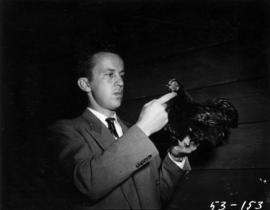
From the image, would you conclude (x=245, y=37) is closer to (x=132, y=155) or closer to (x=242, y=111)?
(x=242, y=111)

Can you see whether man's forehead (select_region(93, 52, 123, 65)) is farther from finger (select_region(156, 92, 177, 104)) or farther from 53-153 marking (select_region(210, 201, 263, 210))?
53-153 marking (select_region(210, 201, 263, 210))

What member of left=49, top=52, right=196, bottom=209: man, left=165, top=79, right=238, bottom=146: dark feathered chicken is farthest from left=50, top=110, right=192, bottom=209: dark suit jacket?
left=165, top=79, right=238, bottom=146: dark feathered chicken

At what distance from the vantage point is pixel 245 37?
965 millimetres

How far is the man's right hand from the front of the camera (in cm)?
90

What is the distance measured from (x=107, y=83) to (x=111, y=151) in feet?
0.84

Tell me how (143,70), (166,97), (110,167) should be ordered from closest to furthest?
(110,167) < (166,97) < (143,70)

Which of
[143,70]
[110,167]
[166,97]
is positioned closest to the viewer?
[110,167]

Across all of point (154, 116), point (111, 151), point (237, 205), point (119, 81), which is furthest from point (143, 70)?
point (237, 205)

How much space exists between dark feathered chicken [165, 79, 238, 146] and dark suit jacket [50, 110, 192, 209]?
0.13 m

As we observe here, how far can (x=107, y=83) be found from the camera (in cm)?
98

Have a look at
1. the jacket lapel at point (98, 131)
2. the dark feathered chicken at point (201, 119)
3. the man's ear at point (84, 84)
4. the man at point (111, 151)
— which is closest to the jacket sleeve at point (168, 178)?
the man at point (111, 151)

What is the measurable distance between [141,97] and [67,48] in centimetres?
34

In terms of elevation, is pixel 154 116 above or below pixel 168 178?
above

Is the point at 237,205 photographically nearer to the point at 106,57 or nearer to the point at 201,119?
the point at 201,119
